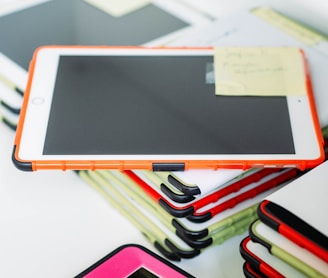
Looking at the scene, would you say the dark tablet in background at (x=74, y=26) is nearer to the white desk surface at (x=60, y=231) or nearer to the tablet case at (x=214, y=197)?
the white desk surface at (x=60, y=231)

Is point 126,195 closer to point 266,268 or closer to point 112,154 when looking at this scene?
point 112,154

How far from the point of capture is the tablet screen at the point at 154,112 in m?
0.62

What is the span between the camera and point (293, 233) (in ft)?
1.70

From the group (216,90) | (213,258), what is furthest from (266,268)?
(216,90)

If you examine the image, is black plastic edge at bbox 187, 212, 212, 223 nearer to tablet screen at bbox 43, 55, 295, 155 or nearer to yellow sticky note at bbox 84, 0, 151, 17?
tablet screen at bbox 43, 55, 295, 155

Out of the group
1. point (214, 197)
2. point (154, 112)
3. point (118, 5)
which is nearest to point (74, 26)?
point (118, 5)

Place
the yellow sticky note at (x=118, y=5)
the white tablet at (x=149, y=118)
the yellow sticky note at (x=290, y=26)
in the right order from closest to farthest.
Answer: the white tablet at (x=149, y=118), the yellow sticky note at (x=290, y=26), the yellow sticky note at (x=118, y=5)

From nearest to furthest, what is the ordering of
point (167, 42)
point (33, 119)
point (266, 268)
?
point (266, 268)
point (33, 119)
point (167, 42)

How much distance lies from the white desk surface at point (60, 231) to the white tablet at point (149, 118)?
0.11 meters

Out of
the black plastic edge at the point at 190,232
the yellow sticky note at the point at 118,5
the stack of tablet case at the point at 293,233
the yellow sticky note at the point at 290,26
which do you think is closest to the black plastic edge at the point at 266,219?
the stack of tablet case at the point at 293,233

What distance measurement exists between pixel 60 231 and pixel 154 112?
0.58 ft

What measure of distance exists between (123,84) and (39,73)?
105mm

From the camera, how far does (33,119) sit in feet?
2.15

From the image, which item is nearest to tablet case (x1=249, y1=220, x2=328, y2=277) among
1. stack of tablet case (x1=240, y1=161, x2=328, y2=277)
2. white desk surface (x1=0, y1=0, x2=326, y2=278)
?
stack of tablet case (x1=240, y1=161, x2=328, y2=277)
